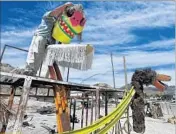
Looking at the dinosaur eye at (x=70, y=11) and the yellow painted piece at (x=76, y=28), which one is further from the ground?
the dinosaur eye at (x=70, y=11)

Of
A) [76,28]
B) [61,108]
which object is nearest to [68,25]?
[76,28]

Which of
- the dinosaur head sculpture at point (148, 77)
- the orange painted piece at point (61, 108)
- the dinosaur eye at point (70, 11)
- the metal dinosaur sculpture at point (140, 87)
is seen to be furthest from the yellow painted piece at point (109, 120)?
the dinosaur eye at point (70, 11)

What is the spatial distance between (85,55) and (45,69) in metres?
1.28

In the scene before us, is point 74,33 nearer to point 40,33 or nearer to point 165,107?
point 40,33

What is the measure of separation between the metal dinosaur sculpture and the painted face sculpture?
91.4 inches

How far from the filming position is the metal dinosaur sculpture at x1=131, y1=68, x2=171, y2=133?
802 cm

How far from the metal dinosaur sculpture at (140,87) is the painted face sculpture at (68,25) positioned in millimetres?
2322

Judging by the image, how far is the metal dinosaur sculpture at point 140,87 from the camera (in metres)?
8.02

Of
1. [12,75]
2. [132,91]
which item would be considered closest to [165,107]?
[132,91]

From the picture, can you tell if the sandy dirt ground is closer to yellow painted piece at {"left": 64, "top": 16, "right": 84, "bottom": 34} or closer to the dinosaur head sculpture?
the dinosaur head sculpture

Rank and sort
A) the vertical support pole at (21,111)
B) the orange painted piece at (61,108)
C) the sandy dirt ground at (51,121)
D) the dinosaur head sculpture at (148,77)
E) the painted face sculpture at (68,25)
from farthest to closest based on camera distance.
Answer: the sandy dirt ground at (51,121) → the painted face sculpture at (68,25) → the dinosaur head sculpture at (148,77) → the orange painted piece at (61,108) → the vertical support pole at (21,111)

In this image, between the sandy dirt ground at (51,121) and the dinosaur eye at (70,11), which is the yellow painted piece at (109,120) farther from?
the dinosaur eye at (70,11)

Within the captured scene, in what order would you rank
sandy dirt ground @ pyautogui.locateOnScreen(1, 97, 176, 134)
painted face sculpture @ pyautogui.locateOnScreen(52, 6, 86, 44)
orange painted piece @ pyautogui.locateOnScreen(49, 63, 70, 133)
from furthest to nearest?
sandy dirt ground @ pyautogui.locateOnScreen(1, 97, 176, 134)
painted face sculpture @ pyautogui.locateOnScreen(52, 6, 86, 44)
orange painted piece @ pyautogui.locateOnScreen(49, 63, 70, 133)

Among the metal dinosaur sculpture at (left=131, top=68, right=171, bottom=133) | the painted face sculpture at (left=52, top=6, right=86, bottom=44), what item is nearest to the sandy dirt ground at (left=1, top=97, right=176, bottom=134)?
the metal dinosaur sculpture at (left=131, top=68, right=171, bottom=133)
